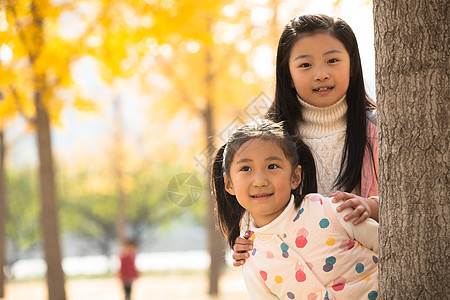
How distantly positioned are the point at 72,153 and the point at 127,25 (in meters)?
27.2

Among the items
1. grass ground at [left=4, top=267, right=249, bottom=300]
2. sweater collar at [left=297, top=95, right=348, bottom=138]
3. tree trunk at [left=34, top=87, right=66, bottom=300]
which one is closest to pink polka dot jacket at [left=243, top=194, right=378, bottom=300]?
sweater collar at [left=297, top=95, right=348, bottom=138]

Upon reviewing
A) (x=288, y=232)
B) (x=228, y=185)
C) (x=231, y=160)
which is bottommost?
(x=288, y=232)

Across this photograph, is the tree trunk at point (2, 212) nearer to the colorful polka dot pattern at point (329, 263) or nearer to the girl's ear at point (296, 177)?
the girl's ear at point (296, 177)

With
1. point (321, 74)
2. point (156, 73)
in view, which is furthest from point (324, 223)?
point (156, 73)

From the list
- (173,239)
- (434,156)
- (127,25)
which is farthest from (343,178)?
(173,239)

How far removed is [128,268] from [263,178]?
7.91 m

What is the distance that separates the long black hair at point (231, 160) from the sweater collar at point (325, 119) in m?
0.16

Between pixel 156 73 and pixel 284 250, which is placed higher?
pixel 156 73

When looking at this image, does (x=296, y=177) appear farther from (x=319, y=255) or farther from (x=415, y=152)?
(x=415, y=152)

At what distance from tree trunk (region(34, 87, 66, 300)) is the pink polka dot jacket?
599 cm

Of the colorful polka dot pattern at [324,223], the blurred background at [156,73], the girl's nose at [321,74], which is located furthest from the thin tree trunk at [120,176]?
the colorful polka dot pattern at [324,223]

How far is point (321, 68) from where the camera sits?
269 cm

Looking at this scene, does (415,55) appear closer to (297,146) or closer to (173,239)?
(297,146)

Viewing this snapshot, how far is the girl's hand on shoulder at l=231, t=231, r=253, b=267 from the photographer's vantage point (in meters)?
2.58
